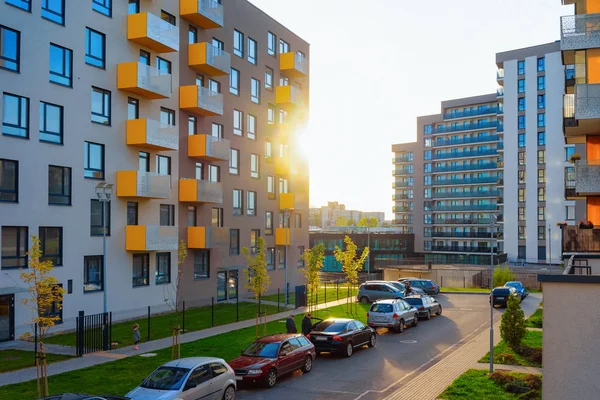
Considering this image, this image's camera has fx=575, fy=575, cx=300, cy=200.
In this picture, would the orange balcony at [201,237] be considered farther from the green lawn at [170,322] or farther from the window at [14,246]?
the window at [14,246]

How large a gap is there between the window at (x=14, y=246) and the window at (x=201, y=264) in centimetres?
1307

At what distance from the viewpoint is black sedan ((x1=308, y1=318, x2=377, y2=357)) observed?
22469 millimetres

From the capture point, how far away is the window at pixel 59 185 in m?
27.7

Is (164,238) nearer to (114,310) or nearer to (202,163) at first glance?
(114,310)

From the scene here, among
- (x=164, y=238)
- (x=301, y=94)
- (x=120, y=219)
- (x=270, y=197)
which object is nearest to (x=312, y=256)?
(x=164, y=238)

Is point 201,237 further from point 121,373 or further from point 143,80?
point 121,373

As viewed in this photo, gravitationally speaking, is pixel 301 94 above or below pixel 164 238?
above

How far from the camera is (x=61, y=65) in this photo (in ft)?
92.5

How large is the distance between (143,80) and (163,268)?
11.2m

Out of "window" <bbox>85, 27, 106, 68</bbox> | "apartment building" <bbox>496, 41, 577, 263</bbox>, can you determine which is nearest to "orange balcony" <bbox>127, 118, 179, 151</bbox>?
"window" <bbox>85, 27, 106, 68</bbox>

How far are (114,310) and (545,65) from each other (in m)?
66.6

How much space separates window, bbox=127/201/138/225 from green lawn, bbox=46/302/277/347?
548 cm

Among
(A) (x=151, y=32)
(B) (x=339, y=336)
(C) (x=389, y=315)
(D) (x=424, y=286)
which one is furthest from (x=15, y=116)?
(D) (x=424, y=286)

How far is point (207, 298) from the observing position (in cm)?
3850
